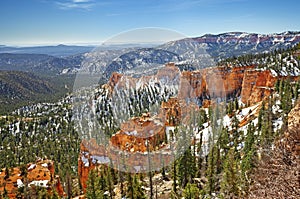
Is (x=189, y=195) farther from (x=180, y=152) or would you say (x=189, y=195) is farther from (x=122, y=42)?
(x=122, y=42)

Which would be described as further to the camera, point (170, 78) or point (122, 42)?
point (170, 78)

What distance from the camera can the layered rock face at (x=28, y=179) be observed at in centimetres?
3531

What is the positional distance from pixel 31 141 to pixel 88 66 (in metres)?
84.1

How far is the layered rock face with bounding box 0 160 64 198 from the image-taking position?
35.3m

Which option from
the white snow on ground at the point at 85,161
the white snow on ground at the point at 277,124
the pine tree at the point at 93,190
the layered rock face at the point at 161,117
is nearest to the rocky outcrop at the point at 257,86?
the layered rock face at the point at 161,117

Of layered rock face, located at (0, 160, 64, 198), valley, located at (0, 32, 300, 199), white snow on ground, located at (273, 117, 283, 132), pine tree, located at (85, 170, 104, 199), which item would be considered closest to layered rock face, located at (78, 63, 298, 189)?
valley, located at (0, 32, 300, 199)

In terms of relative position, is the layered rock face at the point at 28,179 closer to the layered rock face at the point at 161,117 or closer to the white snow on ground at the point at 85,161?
the white snow on ground at the point at 85,161

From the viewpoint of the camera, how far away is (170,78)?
1636 centimetres

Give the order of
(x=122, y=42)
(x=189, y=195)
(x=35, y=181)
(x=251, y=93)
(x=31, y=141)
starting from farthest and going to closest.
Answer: (x=31, y=141) → (x=251, y=93) → (x=35, y=181) → (x=189, y=195) → (x=122, y=42)

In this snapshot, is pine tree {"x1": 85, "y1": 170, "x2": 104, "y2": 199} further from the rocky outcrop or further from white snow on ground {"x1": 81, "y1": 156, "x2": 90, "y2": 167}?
the rocky outcrop

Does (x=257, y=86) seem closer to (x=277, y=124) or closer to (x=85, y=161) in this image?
(x=277, y=124)

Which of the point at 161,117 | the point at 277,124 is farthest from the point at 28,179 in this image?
the point at 277,124

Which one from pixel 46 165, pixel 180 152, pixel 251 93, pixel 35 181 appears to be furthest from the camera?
pixel 251 93

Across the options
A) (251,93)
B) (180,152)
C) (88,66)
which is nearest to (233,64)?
(251,93)
